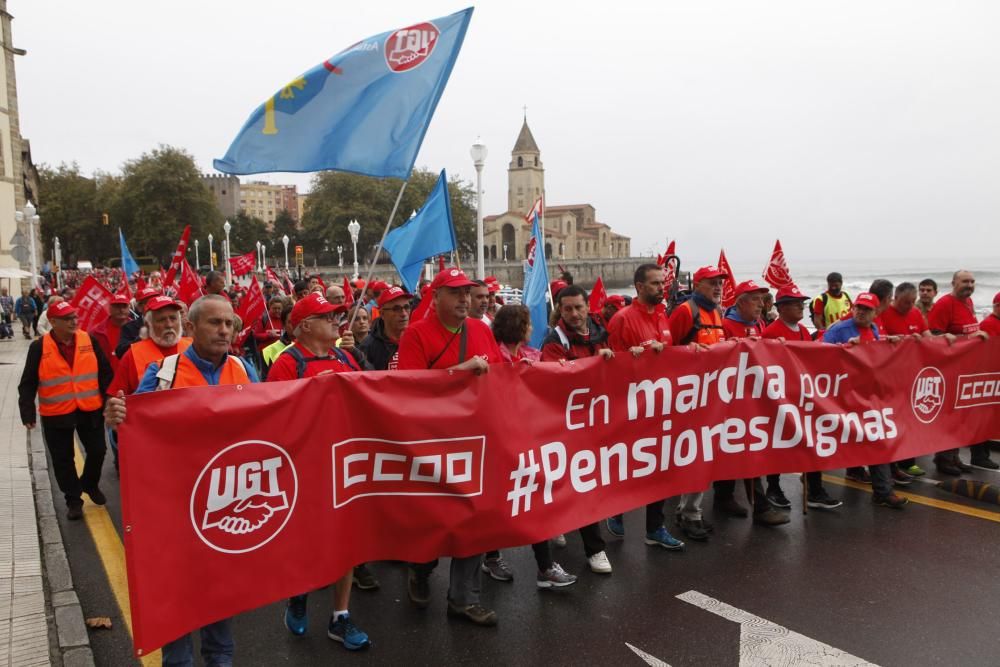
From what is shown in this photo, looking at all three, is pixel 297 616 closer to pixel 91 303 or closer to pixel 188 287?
pixel 91 303

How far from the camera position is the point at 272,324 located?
10398 mm

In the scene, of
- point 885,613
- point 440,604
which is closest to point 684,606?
point 885,613

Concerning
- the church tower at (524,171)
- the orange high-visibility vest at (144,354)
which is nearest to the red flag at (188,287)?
the orange high-visibility vest at (144,354)

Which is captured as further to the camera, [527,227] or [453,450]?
[527,227]

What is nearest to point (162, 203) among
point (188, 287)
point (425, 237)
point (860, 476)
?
point (188, 287)

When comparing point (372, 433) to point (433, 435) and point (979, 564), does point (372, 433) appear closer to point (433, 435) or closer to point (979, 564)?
point (433, 435)

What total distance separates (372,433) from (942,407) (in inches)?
204

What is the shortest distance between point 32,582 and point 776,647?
4.60m

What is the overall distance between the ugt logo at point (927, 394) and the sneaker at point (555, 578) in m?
3.51

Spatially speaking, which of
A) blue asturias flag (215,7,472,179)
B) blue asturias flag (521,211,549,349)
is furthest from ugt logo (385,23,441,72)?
blue asturias flag (521,211,549,349)

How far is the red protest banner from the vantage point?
324cm

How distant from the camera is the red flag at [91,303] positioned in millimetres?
8625

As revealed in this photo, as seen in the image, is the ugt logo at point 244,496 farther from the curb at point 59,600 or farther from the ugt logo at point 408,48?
the ugt logo at point 408,48

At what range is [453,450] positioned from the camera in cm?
407
